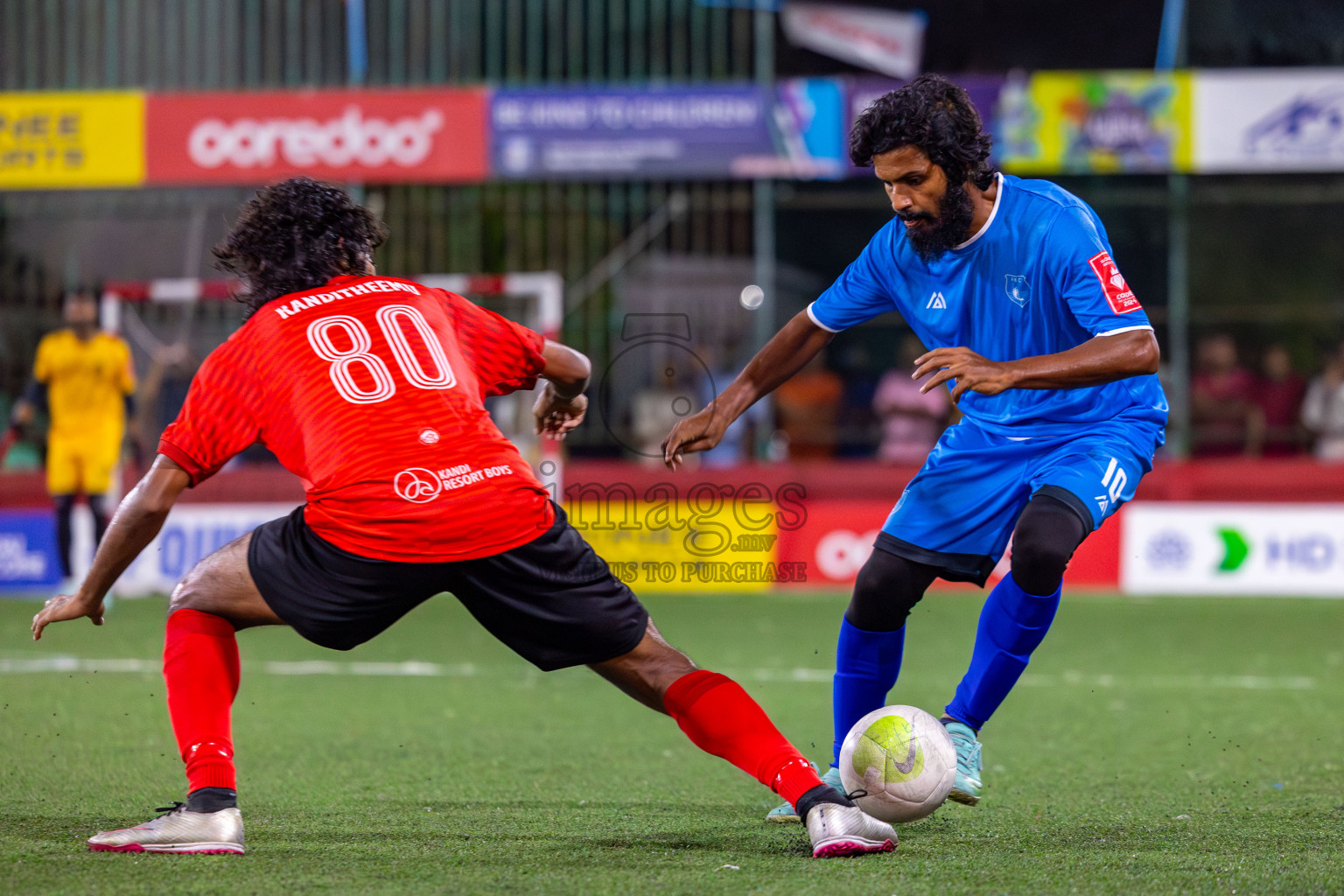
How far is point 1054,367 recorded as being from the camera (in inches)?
159

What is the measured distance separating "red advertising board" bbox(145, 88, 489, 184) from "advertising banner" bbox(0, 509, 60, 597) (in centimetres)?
349

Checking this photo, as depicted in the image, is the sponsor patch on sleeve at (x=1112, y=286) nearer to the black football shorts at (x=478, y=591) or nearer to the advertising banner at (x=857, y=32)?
the black football shorts at (x=478, y=591)

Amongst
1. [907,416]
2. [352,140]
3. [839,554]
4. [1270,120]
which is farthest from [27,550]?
[1270,120]

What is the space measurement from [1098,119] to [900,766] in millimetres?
10680

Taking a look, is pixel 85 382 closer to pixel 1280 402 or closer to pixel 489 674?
pixel 489 674

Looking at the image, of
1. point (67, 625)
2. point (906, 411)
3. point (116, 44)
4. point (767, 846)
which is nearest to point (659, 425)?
point (906, 411)

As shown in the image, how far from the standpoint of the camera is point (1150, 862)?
378 cm

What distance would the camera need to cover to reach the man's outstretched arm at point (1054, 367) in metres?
3.96

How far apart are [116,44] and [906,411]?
8.37 metres

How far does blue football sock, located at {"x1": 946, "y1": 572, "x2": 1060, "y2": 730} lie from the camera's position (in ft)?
14.6

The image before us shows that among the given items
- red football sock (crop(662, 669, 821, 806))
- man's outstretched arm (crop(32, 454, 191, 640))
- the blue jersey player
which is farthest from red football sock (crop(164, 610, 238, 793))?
the blue jersey player

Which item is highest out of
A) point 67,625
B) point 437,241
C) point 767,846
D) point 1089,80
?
point 1089,80

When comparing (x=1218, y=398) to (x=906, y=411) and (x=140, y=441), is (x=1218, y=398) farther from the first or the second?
(x=140, y=441)

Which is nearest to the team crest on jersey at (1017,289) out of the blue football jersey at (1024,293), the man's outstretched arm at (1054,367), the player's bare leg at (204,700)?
the blue football jersey at (1024,293)
